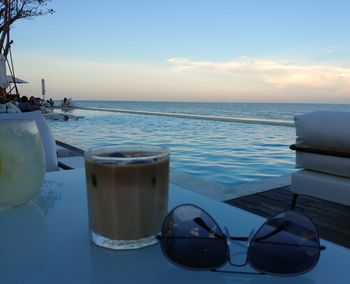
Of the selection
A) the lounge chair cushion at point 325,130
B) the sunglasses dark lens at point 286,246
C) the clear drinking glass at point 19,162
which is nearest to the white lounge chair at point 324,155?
the lounge chair cushion at point 325,130

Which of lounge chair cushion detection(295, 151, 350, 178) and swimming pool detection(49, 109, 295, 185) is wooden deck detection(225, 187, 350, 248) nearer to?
lounge chair cushion detection(295, 151, 350, 178)

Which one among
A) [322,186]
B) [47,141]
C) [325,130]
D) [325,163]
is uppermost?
[325,130]

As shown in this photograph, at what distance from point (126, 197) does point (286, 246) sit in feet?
0.83

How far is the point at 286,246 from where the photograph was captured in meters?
0.48

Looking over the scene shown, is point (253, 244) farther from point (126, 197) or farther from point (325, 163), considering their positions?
point (325, 163)

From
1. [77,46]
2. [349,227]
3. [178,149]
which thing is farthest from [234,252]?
[77,46]

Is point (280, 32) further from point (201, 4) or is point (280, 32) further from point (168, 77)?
point (168, 77)

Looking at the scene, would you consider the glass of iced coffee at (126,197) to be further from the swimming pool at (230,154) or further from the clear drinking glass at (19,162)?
the swimming pool at (230,154)

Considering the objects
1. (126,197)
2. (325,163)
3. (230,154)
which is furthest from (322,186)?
(230,154)

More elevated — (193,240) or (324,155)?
(193,240)

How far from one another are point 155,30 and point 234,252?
15186 millimetres

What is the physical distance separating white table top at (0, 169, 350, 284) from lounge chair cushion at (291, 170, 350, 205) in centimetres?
159

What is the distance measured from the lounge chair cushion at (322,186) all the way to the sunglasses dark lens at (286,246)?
5.72 ft

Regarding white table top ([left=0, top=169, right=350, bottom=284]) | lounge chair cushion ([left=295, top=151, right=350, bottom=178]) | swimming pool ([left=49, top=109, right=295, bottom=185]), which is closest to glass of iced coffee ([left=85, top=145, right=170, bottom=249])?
white table top ([left=0, top=169, right=350, bottom=284])
